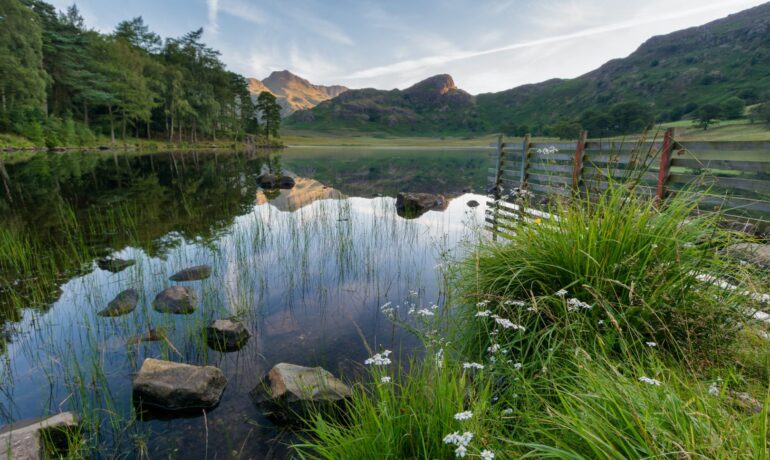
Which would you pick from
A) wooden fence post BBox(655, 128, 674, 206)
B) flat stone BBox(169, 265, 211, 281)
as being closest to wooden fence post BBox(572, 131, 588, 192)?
wooden fence post BBox(655, 128, 674, 206)

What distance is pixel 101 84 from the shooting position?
57531 mm

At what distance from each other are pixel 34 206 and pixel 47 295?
988 cm

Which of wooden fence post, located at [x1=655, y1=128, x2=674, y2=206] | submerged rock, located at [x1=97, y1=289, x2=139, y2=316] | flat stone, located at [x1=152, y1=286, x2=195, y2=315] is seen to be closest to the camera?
submerged rock, located at [x1=97, y1=289, x2=139, y2=316]

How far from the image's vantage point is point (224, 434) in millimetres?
3428

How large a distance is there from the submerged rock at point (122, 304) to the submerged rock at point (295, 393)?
3.25 m

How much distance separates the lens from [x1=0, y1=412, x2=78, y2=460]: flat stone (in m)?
2.71

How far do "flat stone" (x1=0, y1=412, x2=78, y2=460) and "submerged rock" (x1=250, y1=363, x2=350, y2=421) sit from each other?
5.32ft

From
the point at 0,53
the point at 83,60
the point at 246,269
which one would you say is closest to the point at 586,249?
the point at 246,269

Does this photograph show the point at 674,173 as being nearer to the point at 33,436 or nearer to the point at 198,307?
the point at 198,307

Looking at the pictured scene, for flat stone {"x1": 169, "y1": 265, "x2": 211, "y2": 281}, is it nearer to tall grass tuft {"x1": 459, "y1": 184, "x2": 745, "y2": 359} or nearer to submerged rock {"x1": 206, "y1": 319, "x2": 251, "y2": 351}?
submerged rock {"x1": 206, "y1": 319, "x2": 251, "y2": 351}

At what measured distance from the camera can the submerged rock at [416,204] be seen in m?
14.8

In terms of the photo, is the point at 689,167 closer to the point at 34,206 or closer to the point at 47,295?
the point at 47,295

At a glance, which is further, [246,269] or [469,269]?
[246,269]

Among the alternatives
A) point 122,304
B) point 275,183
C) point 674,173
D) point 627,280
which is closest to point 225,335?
point 122,304
